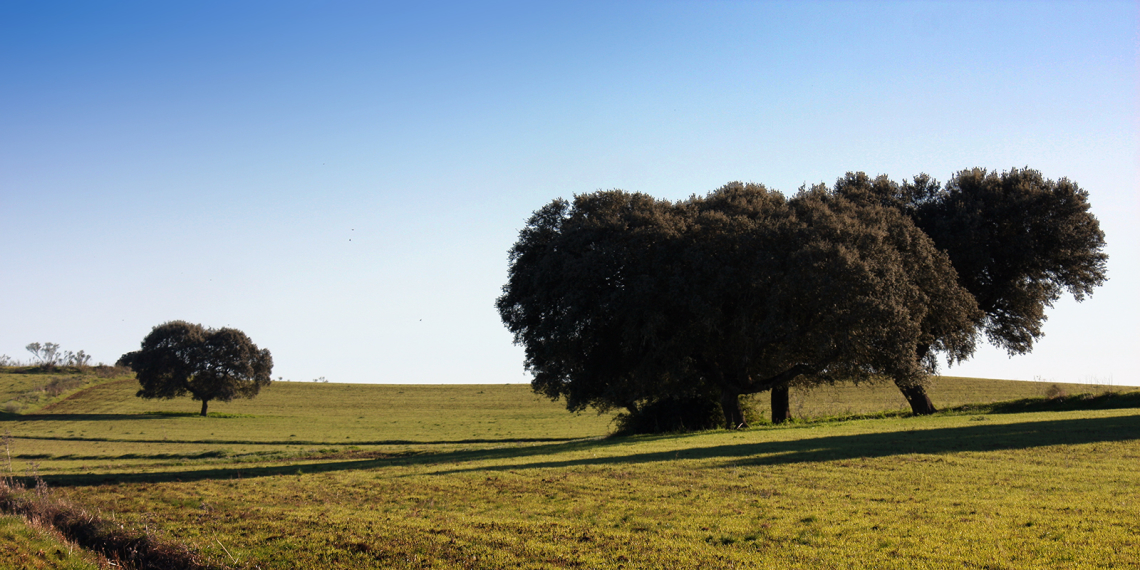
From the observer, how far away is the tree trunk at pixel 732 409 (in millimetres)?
37375

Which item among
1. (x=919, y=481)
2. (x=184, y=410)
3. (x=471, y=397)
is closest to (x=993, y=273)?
(x=919, y=481)

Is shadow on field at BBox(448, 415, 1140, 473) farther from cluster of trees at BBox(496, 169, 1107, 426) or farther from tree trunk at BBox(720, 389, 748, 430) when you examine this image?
tree trunk at BBox(720, 389, 748, 430)

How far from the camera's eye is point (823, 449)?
73.6 ft

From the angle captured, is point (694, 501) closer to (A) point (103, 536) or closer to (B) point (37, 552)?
(A) point (103, 536)

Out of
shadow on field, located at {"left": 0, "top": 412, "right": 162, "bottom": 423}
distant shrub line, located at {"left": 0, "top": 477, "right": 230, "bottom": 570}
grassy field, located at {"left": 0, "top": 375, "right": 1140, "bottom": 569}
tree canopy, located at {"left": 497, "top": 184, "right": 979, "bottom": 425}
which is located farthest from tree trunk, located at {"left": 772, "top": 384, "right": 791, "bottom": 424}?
shadow on field, located at {"left": 0, "top": 412, "right": 162, "bottom": 423}

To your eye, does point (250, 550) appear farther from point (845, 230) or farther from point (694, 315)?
point (845, 230)

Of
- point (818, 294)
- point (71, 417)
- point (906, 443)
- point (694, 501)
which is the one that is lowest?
point (71, 417)

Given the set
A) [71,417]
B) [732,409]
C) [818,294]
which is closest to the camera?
[818,294]

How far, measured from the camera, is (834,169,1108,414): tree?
39969 mm

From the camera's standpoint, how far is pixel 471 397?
9162 centimetres

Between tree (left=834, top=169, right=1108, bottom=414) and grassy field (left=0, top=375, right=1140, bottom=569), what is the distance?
10.5 metres

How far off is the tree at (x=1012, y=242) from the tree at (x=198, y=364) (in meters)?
67.2

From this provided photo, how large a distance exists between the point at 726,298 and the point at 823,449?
12829 mm

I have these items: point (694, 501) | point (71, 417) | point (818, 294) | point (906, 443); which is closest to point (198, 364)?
point (71, 417)
